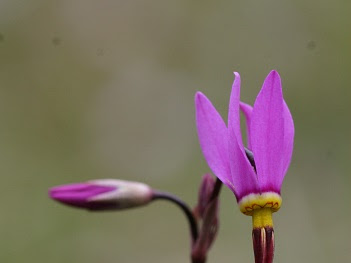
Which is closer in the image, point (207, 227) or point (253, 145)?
point (253, 145)

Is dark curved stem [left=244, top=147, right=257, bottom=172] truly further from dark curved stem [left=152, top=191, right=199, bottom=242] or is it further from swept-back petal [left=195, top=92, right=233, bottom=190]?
dark curved stem [left=152, top=191, right=199, bottom=242]

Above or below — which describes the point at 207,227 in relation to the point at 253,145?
below

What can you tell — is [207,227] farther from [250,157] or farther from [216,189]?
[250,157]

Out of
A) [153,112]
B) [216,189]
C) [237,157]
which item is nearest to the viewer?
[237,157]

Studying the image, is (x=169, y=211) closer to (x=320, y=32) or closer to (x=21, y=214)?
(x=21, y=214)

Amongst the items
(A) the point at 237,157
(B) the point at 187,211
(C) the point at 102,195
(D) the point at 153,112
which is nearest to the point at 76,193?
(C) the point at 102,195

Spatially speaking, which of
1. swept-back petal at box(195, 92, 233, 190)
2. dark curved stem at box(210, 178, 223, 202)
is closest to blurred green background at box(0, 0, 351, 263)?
dark curved stem at box(210, 178, 223, 202)

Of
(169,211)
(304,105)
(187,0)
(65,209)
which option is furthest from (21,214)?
(187,0)

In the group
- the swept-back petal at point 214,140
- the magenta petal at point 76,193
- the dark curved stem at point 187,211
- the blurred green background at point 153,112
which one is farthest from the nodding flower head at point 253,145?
the blurred green background at point 153,112
